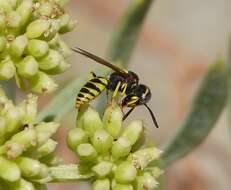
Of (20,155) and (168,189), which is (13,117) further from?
(168,189)

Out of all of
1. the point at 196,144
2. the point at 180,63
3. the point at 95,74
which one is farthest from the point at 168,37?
the point at 95,74

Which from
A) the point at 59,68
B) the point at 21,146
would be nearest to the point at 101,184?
the point at 21,146

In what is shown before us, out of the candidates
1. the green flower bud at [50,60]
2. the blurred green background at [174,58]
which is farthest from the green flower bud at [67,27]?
the blurred green background at [174,58]

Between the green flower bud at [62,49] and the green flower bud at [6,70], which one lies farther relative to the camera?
the green flower bud at [62,49]

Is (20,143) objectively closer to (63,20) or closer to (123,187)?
(123,187)

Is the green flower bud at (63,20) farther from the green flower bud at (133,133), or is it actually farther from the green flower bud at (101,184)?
the green flower bud at (101,184)

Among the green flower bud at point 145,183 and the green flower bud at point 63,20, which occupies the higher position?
the green flower bud at point 63,20
